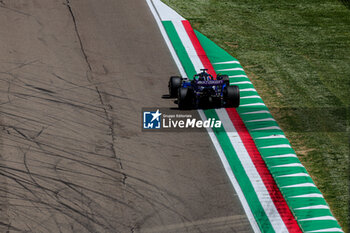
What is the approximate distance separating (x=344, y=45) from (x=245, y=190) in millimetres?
10097

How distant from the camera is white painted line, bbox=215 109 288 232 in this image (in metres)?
13.2

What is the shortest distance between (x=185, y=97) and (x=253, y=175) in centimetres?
367

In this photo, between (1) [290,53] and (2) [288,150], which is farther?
(1) [290,53]

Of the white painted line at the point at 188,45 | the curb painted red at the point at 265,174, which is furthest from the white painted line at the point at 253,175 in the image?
the white painted line at the point at 188,45

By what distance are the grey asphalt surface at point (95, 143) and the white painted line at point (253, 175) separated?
2.17 feet

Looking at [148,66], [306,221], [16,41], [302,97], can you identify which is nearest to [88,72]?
[148,66]

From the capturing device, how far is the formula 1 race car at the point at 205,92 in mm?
17094

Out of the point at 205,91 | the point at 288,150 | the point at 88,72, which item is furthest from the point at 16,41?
the point at 288,150

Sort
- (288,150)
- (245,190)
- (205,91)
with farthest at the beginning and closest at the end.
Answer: (205,91) < (288,150) < (245,190)

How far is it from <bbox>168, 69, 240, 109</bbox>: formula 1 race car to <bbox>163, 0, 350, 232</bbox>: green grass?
139 cm

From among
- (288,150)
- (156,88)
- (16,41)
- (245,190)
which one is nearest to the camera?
(245,190)

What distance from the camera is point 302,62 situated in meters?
20.4

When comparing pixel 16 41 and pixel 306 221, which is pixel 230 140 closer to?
pixel 306 221

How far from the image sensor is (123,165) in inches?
588
